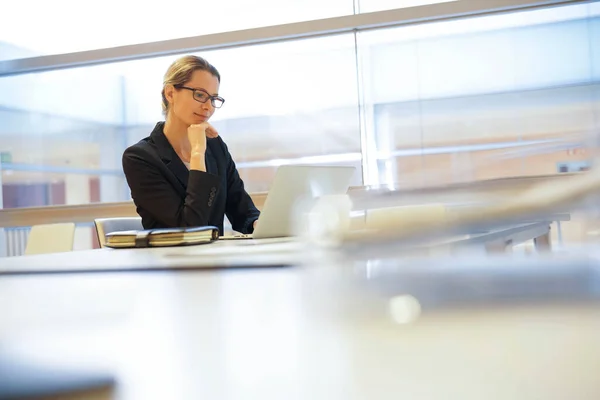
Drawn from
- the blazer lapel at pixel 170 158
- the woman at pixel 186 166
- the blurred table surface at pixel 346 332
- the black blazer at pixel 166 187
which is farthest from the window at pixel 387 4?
the blurred table surface at pixel 346 332

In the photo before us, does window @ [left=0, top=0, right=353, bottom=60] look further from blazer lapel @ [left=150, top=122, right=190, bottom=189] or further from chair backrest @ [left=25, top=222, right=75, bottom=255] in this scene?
blazer lapel @ [left=150, top=122, right=190, bottom=189]

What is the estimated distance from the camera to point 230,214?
2697mm

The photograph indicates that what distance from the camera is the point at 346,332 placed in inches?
12.0

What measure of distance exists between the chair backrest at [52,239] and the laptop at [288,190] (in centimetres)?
227

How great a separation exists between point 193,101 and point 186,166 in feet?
0.98

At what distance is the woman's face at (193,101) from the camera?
8.15ft

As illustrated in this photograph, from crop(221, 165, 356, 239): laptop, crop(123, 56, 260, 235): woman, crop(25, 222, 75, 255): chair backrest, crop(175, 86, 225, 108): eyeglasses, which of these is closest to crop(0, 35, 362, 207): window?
crop(25, 222, 75, 255): chair backrest

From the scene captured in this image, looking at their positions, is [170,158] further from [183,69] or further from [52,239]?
[52,239]

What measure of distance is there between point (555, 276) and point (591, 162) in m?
0.13

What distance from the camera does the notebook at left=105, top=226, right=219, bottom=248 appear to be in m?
1.37

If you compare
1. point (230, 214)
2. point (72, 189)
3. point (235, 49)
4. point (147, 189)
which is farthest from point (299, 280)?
point (72, 189)

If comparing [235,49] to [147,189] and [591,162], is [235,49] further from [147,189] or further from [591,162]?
[591,162]

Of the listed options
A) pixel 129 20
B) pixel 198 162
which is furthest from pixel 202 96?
pixel 129 20

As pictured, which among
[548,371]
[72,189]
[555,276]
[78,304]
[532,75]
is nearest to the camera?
[548,371]
